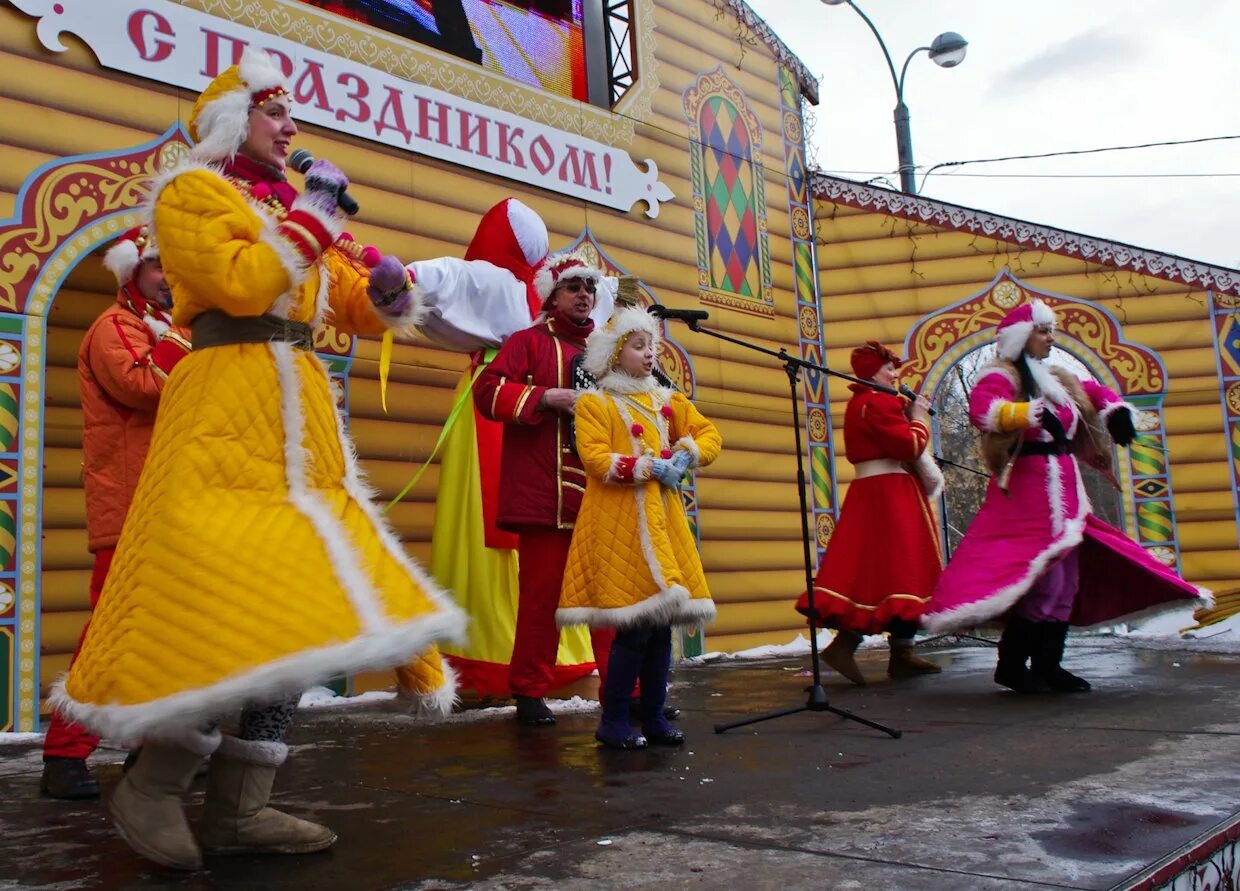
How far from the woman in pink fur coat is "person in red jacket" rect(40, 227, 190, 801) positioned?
9.53ft

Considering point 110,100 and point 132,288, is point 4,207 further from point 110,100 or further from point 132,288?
point 132,288

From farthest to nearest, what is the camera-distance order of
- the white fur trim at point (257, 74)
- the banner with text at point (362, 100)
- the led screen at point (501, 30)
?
the led screen at point (501, 30) < the banner with text at point (362, 100) < the white fur trim at point (257, 74)

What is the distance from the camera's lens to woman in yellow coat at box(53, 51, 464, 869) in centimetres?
187

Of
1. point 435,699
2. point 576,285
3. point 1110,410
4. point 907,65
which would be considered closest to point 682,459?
point 576,285

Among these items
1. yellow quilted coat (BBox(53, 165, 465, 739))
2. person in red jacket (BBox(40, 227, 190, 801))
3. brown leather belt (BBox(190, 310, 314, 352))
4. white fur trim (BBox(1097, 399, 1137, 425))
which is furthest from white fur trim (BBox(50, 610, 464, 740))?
white fur trim (BBox(1097, 399, 1137, 425))

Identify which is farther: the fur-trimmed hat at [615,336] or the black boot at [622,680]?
the fur-trimmed hat at [615,336]

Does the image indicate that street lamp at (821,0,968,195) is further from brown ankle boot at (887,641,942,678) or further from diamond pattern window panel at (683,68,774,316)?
brown ankle boot at (887,641,942,678)

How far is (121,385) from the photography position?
308 cm

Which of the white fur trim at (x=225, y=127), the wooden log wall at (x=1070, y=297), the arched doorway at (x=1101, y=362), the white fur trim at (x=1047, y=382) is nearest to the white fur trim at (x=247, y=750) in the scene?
the white fur trim at (x=225, y=127)

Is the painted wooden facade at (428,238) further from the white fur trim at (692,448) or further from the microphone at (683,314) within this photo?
the white fur trim at (692,448)

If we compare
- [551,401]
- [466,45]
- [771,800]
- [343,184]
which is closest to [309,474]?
[343,184]

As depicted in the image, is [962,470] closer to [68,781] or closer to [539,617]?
[539,617]

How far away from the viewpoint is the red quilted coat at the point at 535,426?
4.16 m

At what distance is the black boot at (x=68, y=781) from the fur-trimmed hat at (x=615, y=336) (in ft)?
6.12
